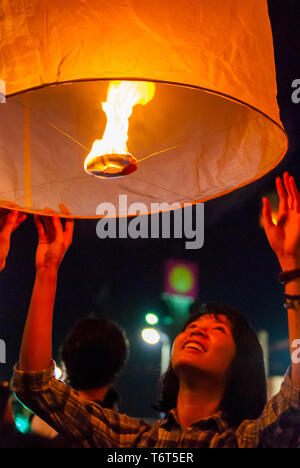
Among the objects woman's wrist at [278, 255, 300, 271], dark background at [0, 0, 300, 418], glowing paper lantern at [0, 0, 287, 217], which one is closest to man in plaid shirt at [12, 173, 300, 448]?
woman's wrist at [278, 255, 300, 271]

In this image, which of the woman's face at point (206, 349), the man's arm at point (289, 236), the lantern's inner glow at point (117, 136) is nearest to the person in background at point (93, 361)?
the woman's face at point (206, 349)

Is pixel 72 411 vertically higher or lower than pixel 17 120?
lower

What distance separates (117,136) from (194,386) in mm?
753

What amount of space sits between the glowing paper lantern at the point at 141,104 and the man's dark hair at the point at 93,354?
858 millimetres

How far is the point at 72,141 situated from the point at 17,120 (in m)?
0.13

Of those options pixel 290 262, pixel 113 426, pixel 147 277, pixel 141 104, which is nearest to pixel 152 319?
pixel 147 277

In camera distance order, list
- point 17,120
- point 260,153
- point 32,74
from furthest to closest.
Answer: point 17,120
point 260,153
point 32,74

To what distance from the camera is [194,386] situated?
1.27 m

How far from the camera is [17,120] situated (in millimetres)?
1017

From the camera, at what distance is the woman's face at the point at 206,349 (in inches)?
49.9

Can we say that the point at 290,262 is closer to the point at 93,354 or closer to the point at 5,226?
the point at 5,226

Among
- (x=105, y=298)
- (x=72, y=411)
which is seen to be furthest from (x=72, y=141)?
(x=105, y=298)
